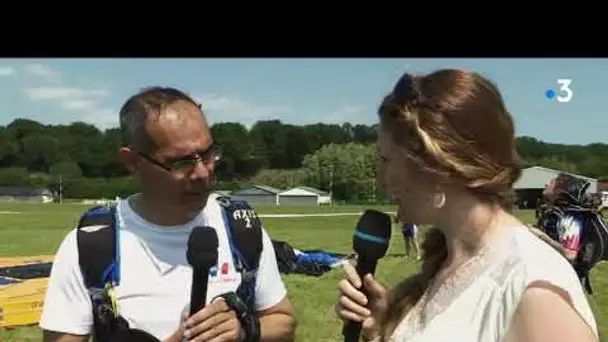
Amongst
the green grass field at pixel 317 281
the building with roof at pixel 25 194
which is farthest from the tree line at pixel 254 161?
the green grass field at pixel 317 281

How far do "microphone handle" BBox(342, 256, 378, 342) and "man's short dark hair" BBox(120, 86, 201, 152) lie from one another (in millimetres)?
1015

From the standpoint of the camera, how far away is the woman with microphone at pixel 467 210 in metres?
1.71

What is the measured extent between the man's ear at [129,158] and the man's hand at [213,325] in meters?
0.65

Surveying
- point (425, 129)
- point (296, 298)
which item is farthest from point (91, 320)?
point (296, 298)

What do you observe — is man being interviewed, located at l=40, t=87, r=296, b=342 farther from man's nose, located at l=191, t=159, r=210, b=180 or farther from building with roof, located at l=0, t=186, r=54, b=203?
building with roof, located at l=0, t=186, r=54, b=203

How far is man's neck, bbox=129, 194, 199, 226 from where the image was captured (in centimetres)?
280

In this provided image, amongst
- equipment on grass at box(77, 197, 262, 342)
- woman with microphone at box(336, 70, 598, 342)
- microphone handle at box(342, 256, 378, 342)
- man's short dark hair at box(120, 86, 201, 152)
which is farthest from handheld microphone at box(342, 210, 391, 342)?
man's short dark hair at box(120, 86, 201, 152)

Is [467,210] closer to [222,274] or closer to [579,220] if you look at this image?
[222,274]

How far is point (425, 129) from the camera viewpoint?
1.85m

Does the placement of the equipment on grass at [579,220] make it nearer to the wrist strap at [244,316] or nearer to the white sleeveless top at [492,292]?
the wrist strap at [244,316]

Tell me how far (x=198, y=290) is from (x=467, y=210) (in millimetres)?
989
